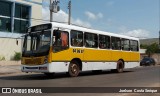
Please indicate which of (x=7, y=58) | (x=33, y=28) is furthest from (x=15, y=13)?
(x=33, y=28)

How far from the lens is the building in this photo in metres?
37.0

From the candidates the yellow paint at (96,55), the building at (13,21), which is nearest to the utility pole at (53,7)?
the building at (13,21)

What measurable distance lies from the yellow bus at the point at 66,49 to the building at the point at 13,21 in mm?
14940

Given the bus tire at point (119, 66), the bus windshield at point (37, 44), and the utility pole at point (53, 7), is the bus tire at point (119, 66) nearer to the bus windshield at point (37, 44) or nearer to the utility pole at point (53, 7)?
the bus windshield at point (37, 44)

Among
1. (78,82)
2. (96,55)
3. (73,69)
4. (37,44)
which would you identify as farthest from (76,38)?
(78,82)

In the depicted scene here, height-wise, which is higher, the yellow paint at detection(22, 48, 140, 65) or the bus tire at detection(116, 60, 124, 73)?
the yellow paint at detection(22, 48, 140, 65)

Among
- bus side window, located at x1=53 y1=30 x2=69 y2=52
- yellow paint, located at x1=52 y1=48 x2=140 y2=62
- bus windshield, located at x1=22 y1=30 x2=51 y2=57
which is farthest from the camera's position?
yellow paint, located at x1=52 y1=48 x2=140 y2=62

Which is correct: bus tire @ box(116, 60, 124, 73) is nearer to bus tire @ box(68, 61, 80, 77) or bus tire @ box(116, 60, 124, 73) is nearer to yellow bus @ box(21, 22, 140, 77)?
yellow bus @ box(21, 22, 140, 77)

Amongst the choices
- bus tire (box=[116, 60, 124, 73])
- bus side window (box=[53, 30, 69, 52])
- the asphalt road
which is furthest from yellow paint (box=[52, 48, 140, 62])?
the asphalt road

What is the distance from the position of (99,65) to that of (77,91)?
10007mm

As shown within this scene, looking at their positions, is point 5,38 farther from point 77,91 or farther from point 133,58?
point 77,91

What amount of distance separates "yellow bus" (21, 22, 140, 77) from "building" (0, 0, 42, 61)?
14.9m

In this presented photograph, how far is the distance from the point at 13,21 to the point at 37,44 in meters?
20.6

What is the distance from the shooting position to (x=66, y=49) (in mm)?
19078
